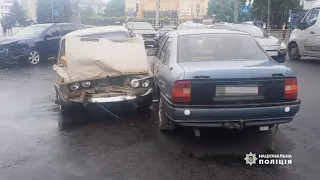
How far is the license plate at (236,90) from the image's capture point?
436 cm

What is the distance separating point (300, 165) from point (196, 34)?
8.03 ft

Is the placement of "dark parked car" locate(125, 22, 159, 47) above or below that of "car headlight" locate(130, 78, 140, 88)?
above

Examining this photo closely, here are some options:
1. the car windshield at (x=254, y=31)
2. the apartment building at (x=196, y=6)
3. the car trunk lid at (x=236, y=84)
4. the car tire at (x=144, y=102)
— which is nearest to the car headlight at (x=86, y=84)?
the car tire at (x=144, y=102)

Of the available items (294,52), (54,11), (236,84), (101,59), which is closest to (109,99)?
(101,59)

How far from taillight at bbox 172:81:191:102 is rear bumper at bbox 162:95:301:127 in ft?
0.30

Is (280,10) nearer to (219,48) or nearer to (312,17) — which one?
(312,17)

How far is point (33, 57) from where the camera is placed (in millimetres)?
14258

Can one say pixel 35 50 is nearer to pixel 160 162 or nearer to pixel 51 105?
pixel 51 105

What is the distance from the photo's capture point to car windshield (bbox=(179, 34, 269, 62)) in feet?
16.8

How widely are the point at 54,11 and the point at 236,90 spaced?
34.8 meters

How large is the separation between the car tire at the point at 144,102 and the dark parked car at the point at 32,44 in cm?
857

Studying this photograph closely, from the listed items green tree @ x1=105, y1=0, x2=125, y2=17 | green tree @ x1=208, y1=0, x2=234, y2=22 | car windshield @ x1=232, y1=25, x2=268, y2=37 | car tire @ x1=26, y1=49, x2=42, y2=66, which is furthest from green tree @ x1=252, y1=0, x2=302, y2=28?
green tree @ x1=105, y1=0, x2=125, y2=17

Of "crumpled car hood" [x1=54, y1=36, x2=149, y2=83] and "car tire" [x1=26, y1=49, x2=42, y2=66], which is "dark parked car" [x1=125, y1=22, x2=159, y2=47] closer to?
"car tire" [x1=26, y1=49, x2=42, y2=66]

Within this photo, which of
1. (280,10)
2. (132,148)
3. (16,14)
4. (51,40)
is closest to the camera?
(132,148)
